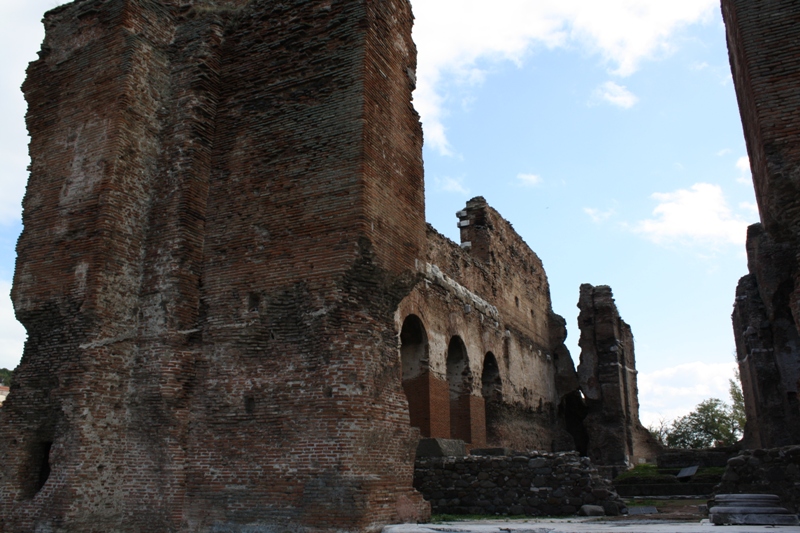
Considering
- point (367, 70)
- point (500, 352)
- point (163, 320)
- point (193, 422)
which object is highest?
point (367, 70)

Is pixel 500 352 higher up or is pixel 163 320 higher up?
pixel 500 352

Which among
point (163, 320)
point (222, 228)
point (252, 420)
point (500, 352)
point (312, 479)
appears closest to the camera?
point (312, 479)

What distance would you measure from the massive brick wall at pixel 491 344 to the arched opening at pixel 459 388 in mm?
19

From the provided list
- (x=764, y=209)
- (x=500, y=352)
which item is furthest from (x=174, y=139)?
(x=500, y=352)

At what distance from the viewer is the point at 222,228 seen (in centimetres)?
835

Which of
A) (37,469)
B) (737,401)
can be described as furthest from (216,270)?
(737,401)

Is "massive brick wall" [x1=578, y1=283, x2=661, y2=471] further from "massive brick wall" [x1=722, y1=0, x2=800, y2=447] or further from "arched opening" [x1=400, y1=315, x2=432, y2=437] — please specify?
"massive brick wall" [x1=722, y1=0, x2=800, y2=447]

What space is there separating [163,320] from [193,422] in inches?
47.0

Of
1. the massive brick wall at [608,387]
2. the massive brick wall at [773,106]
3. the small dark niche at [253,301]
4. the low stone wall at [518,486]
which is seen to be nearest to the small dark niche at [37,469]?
the small dark niche at [253,301]

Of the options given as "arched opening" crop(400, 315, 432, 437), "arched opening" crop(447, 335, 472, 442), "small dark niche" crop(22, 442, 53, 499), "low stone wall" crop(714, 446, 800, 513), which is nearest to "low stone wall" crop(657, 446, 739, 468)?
"arched opening" crop(447, 335, 472, 442)

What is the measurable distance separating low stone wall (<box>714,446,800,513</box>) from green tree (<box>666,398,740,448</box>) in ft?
107

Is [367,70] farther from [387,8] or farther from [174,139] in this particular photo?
[174,139]

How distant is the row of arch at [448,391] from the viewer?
11430 millimetres

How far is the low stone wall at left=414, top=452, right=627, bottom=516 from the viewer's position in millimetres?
8656
